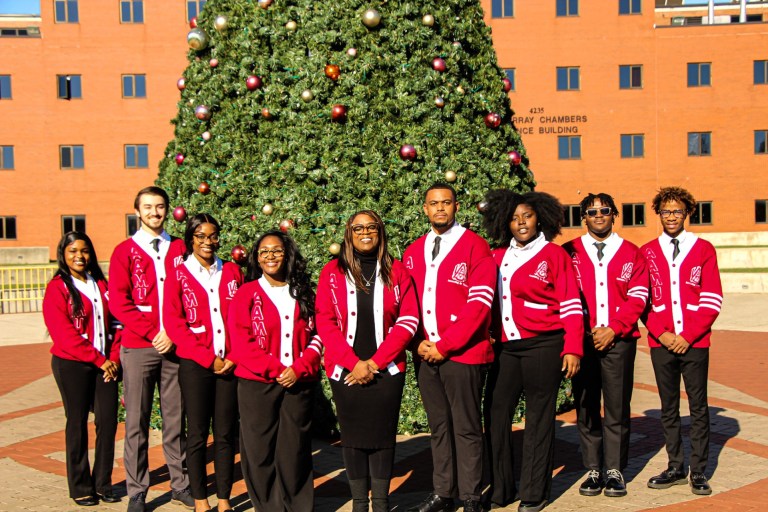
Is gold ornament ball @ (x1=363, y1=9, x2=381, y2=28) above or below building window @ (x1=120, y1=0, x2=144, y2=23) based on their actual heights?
below

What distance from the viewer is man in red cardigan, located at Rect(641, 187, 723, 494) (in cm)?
525

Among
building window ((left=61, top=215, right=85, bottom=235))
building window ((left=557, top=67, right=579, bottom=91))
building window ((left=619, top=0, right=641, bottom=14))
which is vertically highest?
building window ((left=619, top=0, right=641, bottom=14))

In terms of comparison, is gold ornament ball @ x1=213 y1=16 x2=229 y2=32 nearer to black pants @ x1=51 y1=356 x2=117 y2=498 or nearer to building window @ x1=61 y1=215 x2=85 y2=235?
black pants @ x1=51 y1=356 x2=117 y2=498

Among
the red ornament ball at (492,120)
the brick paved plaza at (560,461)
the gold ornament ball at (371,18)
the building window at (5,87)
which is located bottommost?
the brick paved plaza at (560,461)

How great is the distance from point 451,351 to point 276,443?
1146 mm

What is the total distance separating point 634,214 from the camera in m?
34.9

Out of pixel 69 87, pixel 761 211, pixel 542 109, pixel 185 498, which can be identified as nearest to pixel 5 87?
pixel 69 87

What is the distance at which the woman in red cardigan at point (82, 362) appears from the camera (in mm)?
5121

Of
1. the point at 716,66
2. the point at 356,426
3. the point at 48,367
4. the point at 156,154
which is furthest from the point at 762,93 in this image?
the point at 356,426

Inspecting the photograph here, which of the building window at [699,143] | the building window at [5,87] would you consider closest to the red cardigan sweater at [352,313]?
the building window at [699,143]

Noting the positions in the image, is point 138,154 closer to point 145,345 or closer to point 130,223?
point 130,223

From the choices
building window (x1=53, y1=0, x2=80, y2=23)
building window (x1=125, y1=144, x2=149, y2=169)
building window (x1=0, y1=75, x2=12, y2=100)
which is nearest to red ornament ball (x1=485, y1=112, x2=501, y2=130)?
building window (x1=125, y1=144, x2=149, y2=169)

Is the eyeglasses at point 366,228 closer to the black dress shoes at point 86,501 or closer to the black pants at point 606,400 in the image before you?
the black pants at point 606,400

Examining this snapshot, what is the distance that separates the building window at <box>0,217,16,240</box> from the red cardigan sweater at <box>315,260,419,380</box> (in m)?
34.7
